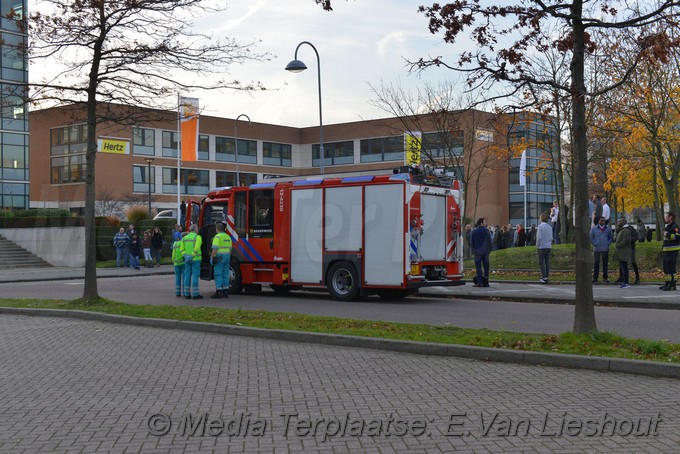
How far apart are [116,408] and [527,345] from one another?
505 cm

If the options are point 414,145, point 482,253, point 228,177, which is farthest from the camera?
point 228,177

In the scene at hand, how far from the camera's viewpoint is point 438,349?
31.2 ft

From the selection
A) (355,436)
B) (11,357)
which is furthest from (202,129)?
(355,436)

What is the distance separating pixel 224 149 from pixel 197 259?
5430 centimetres

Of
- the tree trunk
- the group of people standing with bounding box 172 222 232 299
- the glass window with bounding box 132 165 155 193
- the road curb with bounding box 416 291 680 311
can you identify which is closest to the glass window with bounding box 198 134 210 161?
the glass window with bounding box 132 165 155 193

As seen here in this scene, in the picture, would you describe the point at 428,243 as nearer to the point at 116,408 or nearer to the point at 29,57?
the point at 29,57

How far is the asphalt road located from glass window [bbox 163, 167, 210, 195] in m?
46.0

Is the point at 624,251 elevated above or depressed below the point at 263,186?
below

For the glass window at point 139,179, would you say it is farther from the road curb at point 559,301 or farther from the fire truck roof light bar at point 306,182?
the road curb at point 559,301

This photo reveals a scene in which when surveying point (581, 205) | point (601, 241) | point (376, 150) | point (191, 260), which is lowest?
point (191, 260)

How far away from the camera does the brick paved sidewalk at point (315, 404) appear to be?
5633mm

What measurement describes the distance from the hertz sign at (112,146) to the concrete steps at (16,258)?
1958 centimetres

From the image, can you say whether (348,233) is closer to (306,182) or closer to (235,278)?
(306,182)

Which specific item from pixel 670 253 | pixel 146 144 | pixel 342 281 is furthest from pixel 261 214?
pixel 146 144
